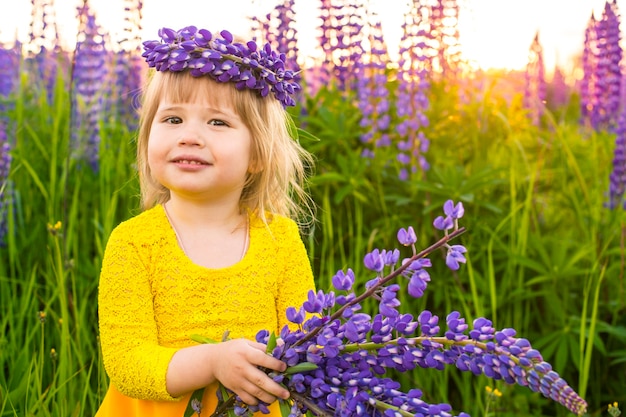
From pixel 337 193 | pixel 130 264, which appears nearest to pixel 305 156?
pixel 337 193

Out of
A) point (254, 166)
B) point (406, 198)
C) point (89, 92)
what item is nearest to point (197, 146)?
point (254, 166)

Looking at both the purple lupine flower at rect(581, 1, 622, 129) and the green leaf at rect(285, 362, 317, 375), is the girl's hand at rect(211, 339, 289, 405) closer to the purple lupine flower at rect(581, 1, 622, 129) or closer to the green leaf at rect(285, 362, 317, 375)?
the green leaf at rect(285, 362, 317, 375)

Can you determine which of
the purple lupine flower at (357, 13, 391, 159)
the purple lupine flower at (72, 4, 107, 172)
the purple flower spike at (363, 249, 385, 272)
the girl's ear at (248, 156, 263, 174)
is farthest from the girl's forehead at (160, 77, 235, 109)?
the purple lupine flower at (72, 4, 107, 172)

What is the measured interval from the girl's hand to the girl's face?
42cm

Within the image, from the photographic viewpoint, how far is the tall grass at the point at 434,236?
2893 millimetres

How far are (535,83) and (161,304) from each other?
11.5ft

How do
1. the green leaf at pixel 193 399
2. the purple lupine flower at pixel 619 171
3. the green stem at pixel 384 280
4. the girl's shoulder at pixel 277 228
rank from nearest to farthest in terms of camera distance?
the green stem at pixel 384 280, the green leaf at pixel 193 399, the girl's shoulder at pixel 277 228, the purple lupine flower at pixel 619 171

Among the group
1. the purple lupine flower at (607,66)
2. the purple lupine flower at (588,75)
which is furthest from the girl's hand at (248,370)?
the purple lupine flower at (588,75)

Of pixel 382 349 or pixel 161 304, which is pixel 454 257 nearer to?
pixel 382 349

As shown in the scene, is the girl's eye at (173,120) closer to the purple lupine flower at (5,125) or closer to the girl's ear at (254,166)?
the girl's ear at (254,166)

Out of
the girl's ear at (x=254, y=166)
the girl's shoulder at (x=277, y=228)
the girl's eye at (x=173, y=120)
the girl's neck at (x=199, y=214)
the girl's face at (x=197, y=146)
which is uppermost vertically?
the girl's eye at (x=173, y=120)

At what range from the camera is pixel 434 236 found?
10.8 feet

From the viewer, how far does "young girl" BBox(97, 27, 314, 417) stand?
179cm

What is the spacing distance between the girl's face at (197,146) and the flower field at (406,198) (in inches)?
31.8
